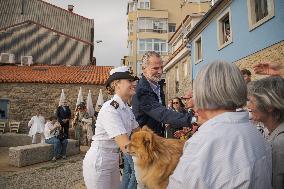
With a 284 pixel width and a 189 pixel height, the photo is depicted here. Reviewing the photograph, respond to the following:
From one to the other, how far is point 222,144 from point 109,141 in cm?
167

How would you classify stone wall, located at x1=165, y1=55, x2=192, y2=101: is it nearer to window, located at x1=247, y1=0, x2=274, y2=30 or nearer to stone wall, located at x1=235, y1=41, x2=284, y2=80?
stone wall, located at x1=235, y1=41, x2=284, y2=80

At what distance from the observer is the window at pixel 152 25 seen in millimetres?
43750

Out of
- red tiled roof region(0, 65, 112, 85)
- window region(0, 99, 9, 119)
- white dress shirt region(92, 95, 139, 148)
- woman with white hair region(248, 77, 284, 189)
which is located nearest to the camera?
woman with white hair region(248, 77, 284, 189)

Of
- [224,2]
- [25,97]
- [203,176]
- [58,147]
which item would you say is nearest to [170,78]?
[25,97]

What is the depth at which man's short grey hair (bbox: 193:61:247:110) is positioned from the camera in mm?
1590

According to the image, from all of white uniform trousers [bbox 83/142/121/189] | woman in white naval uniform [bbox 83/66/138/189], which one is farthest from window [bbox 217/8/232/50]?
white uniform trousers [bbox 83/142/121/189]

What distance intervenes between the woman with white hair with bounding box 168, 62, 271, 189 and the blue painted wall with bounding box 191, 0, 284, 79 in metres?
9.18

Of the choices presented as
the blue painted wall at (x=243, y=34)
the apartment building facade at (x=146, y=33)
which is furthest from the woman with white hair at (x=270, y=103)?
the apartment building facade at (x=146, y=33)

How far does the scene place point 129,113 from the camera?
127 inches

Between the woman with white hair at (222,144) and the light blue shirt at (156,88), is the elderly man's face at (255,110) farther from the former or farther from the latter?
the light blue shirt at (156,88)

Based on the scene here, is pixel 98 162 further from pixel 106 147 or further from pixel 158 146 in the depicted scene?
pixel 158 146

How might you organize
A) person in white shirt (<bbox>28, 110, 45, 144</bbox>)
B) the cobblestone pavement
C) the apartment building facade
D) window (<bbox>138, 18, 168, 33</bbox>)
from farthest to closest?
window (<bbox>138, 18, 168, 33</bbox>), the apartment building facade, person in white shirt (<bbox>28, 110, 45, 144</bbox>), the cobblestone pavement

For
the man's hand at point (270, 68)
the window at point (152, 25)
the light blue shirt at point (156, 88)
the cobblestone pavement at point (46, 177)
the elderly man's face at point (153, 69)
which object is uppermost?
the window at point (152, 25)

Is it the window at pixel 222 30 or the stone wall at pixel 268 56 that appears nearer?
the stone wall at pixel 268 56
